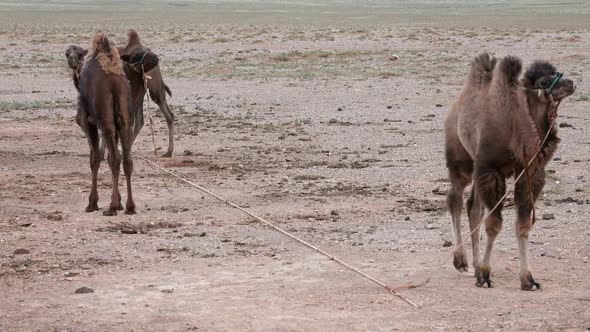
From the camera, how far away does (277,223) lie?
13.3 m

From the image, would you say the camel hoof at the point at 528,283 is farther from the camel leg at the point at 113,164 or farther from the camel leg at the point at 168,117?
the camel leg at the point at 168,117

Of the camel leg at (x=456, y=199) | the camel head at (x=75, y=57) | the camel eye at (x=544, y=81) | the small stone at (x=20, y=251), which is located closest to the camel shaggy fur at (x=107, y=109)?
the camel head at (x=75, y=57)

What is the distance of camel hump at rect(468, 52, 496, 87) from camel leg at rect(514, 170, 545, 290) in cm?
98

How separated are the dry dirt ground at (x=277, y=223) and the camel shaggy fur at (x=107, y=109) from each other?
1.29 feet

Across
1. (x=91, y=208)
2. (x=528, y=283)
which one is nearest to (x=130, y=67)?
(x=91, y=208)

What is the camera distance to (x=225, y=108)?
26.3 metres

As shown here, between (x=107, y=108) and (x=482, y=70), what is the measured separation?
5135 mm

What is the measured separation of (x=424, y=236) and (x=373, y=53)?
3077 cm

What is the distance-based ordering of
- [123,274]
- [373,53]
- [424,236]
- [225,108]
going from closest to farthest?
[123,274]
[424,236]
[225,108]
[373,53]

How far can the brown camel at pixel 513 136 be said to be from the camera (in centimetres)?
998

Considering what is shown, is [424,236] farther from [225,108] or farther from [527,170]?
[225,108]

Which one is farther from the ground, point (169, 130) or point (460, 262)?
point (460, 262)

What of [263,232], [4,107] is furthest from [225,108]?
[263,232]

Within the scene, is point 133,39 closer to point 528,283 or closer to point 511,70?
point 511,70
